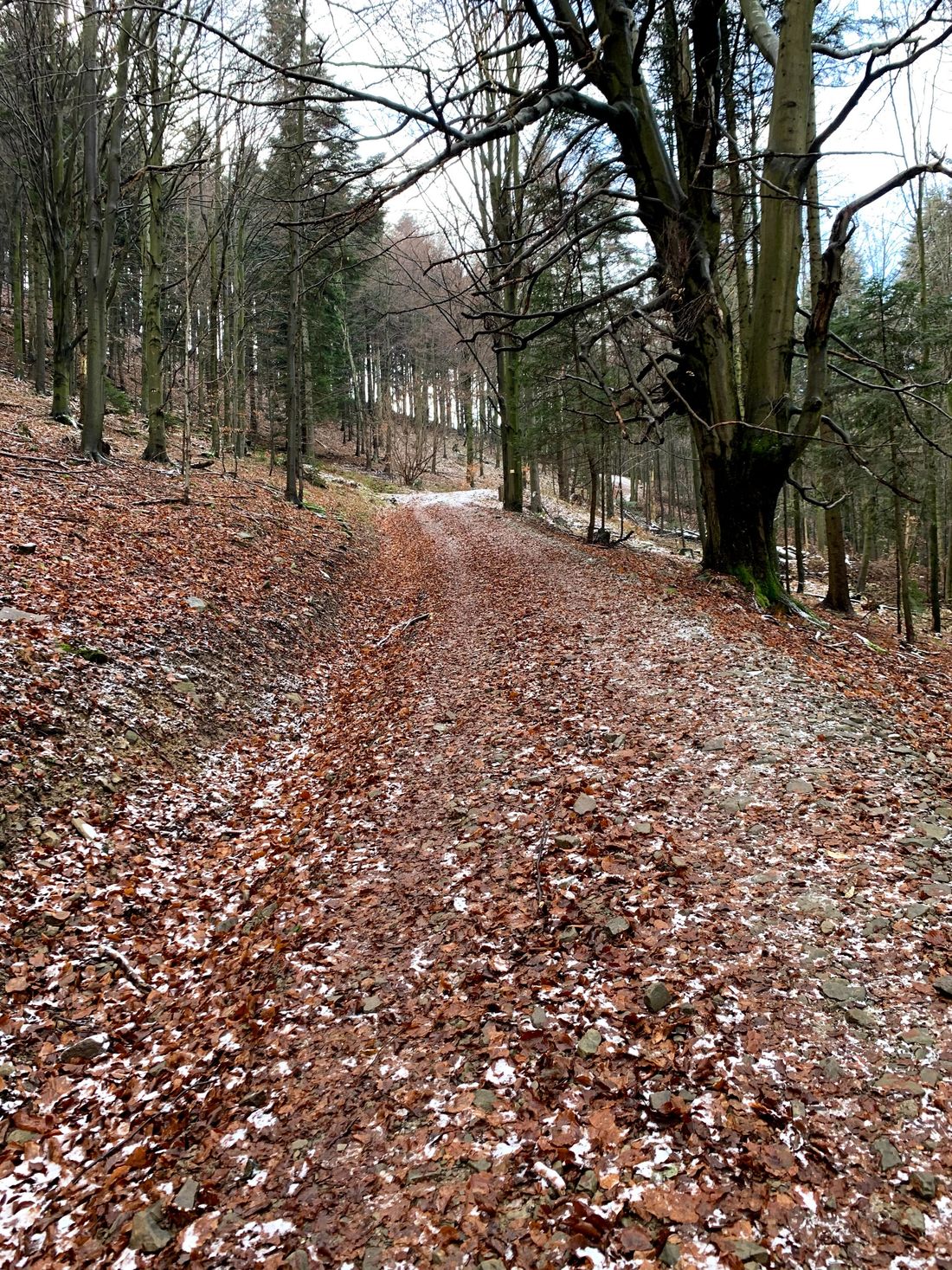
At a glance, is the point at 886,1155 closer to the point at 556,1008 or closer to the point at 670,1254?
the point at 670,1254

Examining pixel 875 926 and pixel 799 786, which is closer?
pixel 875 926

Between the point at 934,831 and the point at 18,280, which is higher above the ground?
the point at 18,280

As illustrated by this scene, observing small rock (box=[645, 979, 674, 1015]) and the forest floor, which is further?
small rock (box=[645, 979, 674, 1015])

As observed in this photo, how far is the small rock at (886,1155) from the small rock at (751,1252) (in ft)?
1.63

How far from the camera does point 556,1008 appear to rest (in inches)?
120

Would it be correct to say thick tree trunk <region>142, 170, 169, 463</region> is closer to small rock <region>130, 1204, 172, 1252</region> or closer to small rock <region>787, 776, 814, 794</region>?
small rock <region>787, 776, 814, 794</region>

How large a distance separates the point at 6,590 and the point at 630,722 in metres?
6.18

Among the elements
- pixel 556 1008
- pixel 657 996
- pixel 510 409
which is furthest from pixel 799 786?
pixel 510 409

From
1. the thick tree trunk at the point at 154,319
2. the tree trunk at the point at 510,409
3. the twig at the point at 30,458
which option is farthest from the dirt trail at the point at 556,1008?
the tree trunk at the point at 510,409

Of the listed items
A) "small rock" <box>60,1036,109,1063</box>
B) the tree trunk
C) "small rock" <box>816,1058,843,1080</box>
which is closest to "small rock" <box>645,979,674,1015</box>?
"small rock" <box>816,1058,843,1080</box>

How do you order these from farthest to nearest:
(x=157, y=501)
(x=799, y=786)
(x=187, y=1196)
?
(x=157, y=501)
(x=799, y=786)
(x=187, y=1196)

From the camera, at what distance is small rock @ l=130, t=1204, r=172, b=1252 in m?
2.36

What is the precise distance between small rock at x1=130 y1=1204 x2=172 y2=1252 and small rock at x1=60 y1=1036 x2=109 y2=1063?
1069 mm

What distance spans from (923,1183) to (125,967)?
3.93 metres
